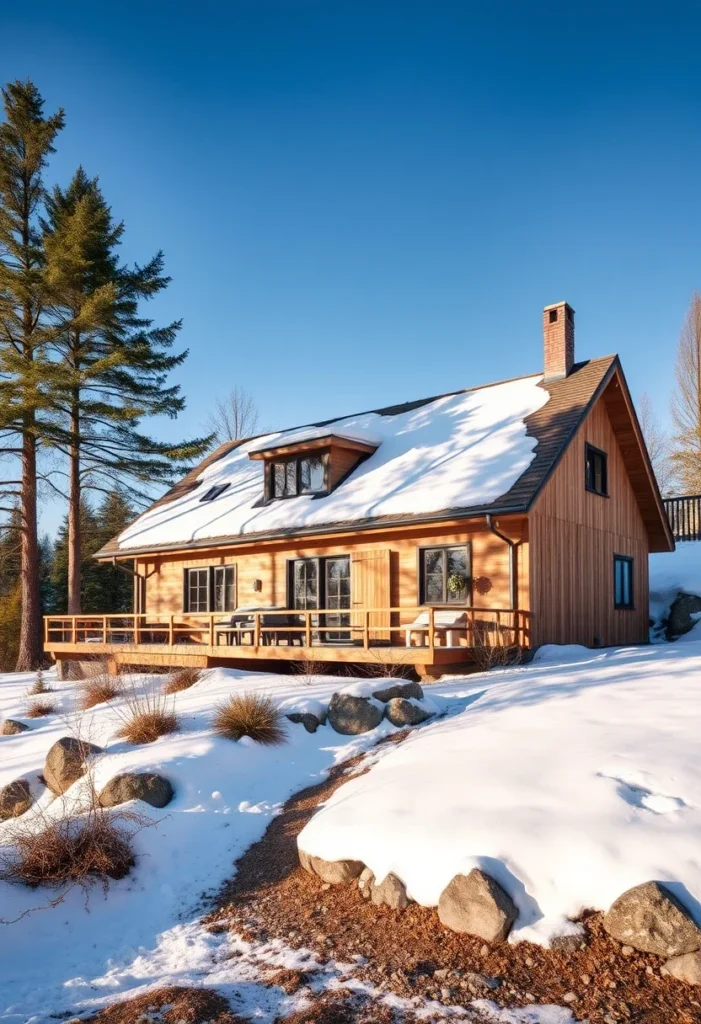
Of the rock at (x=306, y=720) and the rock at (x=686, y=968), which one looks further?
the rock at (x=306, y=720)

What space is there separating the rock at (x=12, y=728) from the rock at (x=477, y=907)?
26.2ft

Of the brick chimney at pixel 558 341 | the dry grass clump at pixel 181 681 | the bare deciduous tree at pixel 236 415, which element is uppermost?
the bare deciduous tree at pixel 236 415

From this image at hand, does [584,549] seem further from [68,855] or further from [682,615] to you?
[68,855]

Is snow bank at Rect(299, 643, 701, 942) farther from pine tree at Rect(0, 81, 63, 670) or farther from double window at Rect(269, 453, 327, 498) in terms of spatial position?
pine tree at Rect(0, 81, 63, 670)

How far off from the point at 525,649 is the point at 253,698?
20.7 feet

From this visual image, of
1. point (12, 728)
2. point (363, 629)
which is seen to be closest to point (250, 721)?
point (12, 728)

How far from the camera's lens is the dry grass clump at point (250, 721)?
8.15 m

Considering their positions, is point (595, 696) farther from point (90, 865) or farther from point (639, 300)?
point (639, 300)

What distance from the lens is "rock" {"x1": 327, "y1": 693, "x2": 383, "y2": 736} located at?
851 cm

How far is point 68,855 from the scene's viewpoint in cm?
586

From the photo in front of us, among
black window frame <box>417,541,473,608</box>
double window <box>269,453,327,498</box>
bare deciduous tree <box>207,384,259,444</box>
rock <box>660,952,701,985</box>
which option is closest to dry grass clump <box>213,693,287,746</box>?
rock <box>660,952,701,985</box>

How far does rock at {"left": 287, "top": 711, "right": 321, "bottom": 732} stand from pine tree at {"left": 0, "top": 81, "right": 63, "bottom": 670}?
48.7 ft

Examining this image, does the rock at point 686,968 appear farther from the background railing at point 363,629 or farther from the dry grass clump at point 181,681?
the dry grass clump at point 181,681

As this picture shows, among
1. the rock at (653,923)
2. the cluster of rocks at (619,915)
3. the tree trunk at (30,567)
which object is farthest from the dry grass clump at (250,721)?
the tree trunk at (30,567)
